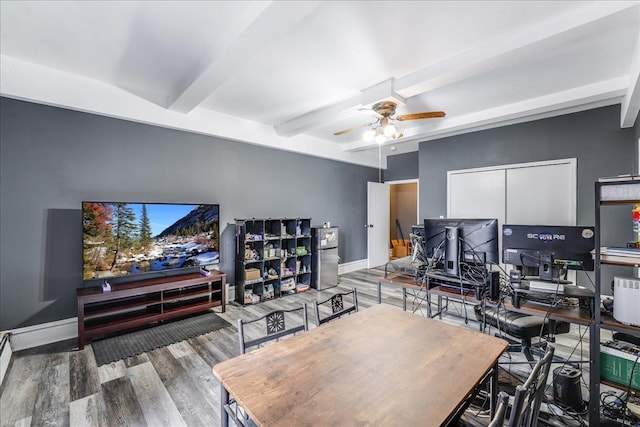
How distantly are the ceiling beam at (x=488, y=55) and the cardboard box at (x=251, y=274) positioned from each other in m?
2.69

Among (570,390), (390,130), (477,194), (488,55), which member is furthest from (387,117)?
(570,390)

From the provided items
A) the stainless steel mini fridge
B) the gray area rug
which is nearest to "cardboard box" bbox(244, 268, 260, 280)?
the gray area rug

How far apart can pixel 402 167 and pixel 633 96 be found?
13.4 feet

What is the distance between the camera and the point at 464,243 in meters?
2.24

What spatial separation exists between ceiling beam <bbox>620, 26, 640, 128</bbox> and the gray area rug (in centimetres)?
482

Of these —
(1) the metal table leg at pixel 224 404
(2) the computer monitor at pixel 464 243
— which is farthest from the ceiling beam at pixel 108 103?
(1) the metal table leg at pixel 224 404

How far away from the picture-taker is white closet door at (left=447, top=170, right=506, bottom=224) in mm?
4484

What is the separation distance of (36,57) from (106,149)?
0.98 m

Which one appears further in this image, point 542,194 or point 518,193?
point 518,193

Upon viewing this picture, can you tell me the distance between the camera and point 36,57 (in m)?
2.62

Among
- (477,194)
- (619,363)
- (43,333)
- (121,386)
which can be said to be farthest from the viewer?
(477,194)

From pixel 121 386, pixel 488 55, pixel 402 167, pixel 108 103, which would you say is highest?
pixel 488 55

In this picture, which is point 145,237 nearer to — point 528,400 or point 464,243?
point 464,243

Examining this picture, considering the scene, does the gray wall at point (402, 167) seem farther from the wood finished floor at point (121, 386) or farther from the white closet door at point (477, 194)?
the wood finished floor at point (121, 386)
